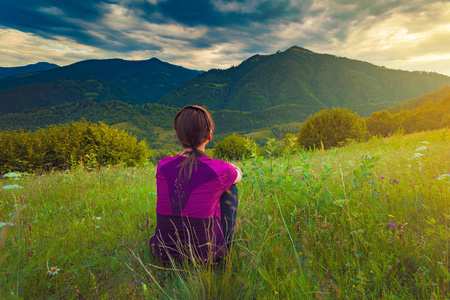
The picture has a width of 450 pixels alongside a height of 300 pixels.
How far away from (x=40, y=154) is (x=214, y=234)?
1603 cm

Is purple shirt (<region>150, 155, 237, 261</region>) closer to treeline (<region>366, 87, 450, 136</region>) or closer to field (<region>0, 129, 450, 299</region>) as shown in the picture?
field (<region>0, 129, 450, 299</region>)

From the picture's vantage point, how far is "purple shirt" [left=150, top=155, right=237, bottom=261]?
6.81ft

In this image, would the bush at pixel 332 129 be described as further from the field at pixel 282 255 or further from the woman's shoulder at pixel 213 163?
the woman's shoulder at pixel 213 163

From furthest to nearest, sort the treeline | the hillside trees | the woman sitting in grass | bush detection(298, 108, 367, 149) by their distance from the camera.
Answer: the hillside trees → the treeline → bush detection(298, 108, 367, 149) → the woman sitting in grass

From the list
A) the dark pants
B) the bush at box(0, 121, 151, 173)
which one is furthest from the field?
the bush at box(0, 121, 151, 173)

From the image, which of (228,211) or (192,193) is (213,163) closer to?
(192,193)

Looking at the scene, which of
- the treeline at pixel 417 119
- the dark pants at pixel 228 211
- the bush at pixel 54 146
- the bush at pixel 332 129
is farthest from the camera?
the treeline at pixel 417 119

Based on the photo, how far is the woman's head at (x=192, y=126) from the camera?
2146 millimetres

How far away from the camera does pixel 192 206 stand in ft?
6.88

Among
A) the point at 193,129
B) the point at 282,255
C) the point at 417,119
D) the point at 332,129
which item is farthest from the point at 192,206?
the point at 417,119

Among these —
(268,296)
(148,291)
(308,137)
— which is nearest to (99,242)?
(148,291)

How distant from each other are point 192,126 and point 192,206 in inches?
30.8

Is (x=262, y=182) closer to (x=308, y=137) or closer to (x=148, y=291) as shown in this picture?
(x=148, y=291)

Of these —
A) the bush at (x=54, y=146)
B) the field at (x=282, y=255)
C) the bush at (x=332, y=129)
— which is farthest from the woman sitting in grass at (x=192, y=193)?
the bush at (x=332, y=129)
